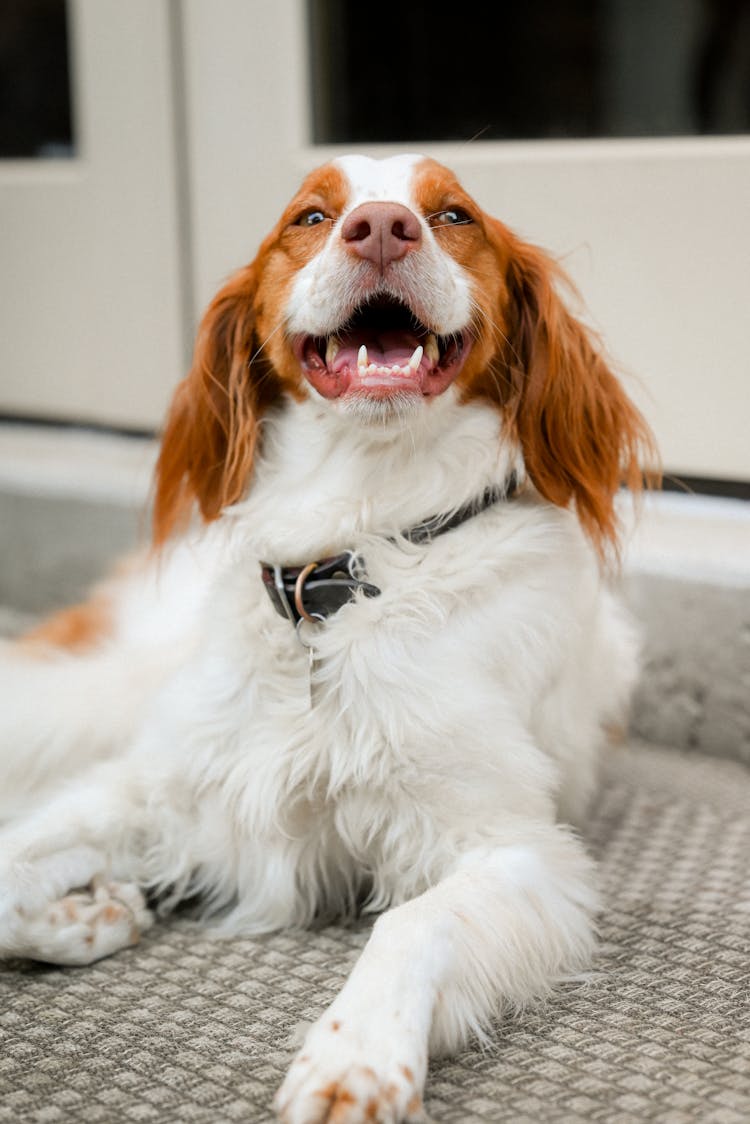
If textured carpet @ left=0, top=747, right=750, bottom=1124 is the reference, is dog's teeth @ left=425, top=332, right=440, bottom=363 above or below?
above

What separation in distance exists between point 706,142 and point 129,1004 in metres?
1.54

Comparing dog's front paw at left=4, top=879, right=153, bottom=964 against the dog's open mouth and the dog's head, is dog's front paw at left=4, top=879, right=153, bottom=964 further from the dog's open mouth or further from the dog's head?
the dog's open mouth

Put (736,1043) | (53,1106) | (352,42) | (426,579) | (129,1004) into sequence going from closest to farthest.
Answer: (53,1106) → (736,1043) → (129,1004) → (426,579) → (352,42)

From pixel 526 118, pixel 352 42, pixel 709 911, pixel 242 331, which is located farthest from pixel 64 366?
pixel 709 911

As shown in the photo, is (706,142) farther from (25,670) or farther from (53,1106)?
(53,1106)

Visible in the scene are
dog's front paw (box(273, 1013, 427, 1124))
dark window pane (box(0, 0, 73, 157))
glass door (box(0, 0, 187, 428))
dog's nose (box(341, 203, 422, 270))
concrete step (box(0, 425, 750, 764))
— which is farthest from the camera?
dark window pane (box(0, 0, 73, 157))

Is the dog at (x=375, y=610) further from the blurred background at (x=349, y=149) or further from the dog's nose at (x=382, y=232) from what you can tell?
the blurred background at (x=349, y=149)

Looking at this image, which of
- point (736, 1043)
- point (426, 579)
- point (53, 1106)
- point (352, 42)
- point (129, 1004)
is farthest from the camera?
point (352, 42)

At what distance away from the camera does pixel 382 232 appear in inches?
60.6

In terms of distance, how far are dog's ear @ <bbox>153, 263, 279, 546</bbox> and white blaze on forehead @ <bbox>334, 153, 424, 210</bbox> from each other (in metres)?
0.18

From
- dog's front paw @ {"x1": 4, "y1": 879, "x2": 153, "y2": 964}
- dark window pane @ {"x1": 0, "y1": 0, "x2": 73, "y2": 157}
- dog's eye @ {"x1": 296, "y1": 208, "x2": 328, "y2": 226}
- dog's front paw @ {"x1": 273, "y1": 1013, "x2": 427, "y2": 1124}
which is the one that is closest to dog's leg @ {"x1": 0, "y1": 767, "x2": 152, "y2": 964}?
dog's front paw @ {"x1": 4, "y1": 879, "x2": 153, "y2": 964}

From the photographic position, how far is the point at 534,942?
1531 mm

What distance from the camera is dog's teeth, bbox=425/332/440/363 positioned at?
1.64 meters

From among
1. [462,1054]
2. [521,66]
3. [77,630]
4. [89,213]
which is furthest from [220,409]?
[521,66]
